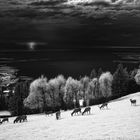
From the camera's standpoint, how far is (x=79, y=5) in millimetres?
141375

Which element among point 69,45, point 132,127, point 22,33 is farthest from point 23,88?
point 132,127

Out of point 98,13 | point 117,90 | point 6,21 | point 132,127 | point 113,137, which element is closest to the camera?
point 113,137

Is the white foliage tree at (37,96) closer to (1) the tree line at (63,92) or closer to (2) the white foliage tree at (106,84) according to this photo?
(1) the tree line at (63,92)

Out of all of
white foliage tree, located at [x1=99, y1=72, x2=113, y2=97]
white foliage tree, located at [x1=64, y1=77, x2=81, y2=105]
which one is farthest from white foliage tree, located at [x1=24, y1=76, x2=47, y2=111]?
white foliage tree, located at [x1=99, y1=72, x2=113, y2=97]

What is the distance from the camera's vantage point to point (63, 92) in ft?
329

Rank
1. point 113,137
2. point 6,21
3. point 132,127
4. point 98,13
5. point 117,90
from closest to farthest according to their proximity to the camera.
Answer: point 113,137, point 132,127, point 117,90, point 6,21, point 98,13

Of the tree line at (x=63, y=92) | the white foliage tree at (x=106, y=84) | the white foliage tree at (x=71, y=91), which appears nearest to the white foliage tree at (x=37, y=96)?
the tree line at (x=63, y=92)

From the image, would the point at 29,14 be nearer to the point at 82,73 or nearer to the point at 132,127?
the point at 82,73

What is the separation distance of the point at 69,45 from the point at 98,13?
2101 cm

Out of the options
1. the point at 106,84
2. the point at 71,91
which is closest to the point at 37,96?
A: the point at 71,91

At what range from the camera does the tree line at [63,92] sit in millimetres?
94375

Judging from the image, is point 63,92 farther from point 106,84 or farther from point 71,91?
point 106,84

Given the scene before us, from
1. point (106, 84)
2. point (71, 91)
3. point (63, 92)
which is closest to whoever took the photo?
point (71, 91)

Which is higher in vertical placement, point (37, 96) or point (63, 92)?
point (63, 92)
